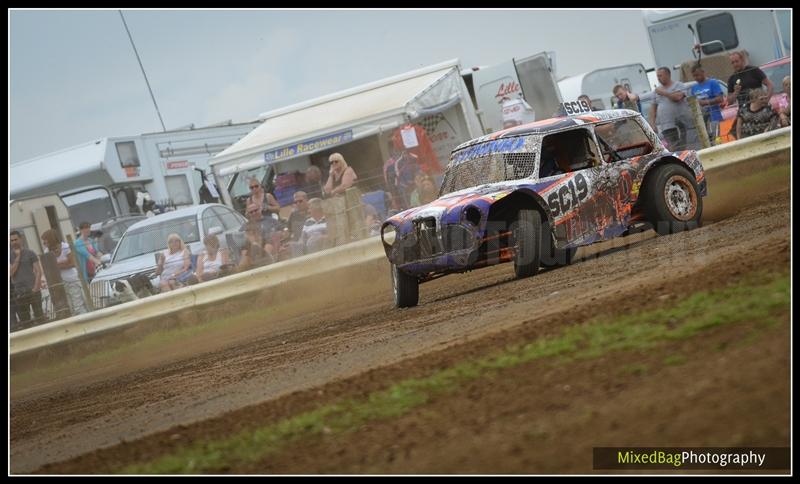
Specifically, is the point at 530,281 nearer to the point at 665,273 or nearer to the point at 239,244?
the point at 665,273

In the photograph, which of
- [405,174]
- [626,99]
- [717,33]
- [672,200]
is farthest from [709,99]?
[672,200]

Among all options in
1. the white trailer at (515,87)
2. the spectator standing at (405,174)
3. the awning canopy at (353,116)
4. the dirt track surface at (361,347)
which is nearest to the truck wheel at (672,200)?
the dirt track surface at (361,347)

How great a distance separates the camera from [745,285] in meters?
6.30

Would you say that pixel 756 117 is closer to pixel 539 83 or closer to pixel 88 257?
pixel 539 83

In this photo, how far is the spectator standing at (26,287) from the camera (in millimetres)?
14039

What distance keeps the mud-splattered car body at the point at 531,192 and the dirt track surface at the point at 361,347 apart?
396 mm

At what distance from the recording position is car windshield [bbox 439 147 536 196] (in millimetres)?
10273

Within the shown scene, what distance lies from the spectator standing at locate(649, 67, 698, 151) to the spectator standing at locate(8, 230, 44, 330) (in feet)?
28.1

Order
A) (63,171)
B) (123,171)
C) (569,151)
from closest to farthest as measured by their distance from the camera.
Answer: (569,151), (123,171), (63,171)

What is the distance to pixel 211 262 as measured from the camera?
1455cm

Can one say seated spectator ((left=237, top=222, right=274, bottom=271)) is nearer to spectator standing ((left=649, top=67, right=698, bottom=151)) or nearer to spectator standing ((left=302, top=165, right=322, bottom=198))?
spectator standing ((left=302, top=165, right=322, bottom=198))

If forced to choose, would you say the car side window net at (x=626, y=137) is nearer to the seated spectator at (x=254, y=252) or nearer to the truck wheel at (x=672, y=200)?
the truck wheel at (x=672, y=200)

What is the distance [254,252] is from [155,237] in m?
1.57

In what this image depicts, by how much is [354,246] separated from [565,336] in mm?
8254
